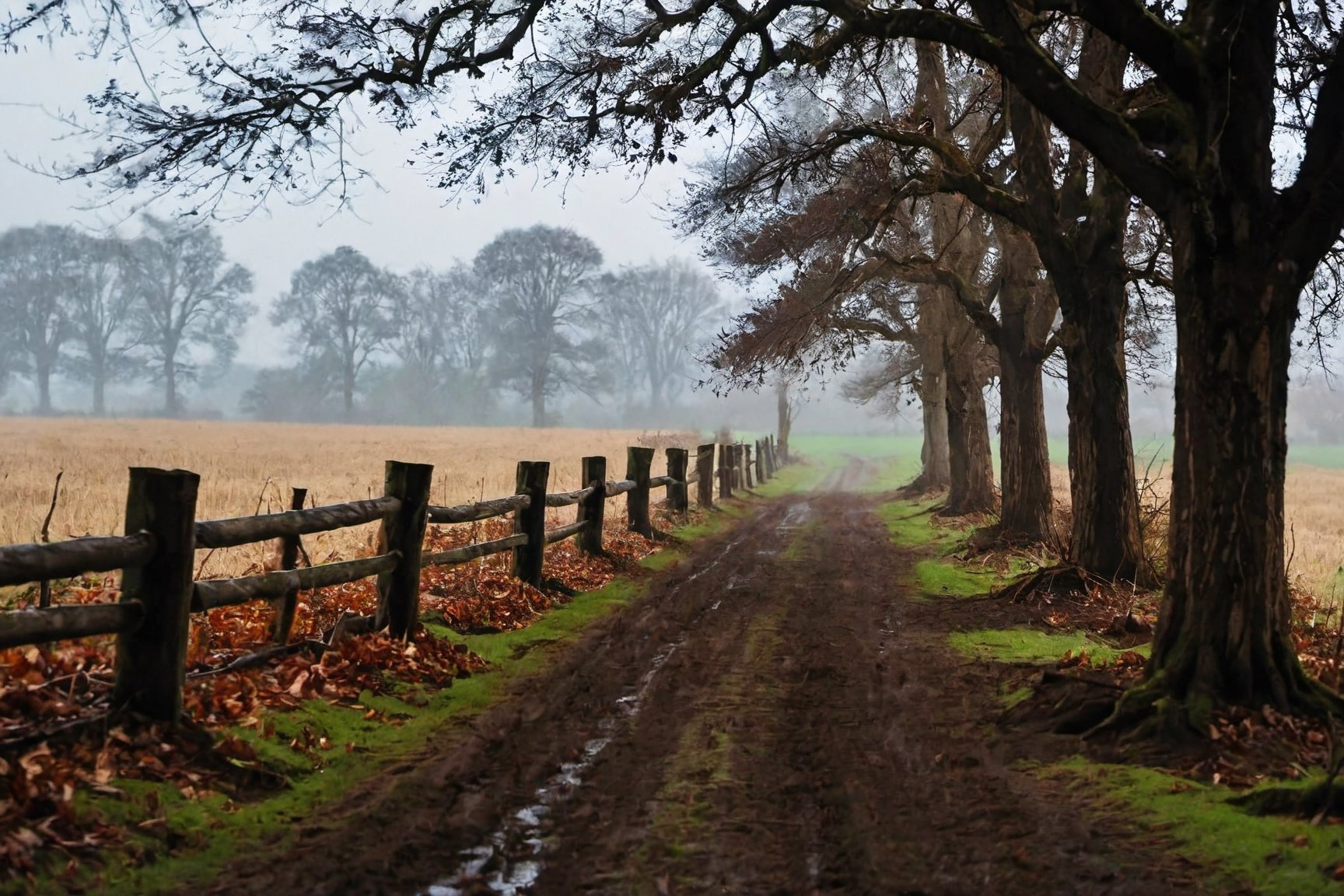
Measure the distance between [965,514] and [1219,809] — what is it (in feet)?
48.8

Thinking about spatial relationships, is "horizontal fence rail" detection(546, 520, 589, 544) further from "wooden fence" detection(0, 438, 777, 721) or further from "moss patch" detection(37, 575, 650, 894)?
"moss patch" detection(37, 575, 650, 894)

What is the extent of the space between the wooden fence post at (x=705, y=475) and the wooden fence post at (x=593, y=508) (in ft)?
26.6

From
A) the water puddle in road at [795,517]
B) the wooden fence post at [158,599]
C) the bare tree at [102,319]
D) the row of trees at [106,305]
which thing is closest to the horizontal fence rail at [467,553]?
the wooden fence post at [158,599]

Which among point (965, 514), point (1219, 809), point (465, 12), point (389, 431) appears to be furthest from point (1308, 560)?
point (389, 431)

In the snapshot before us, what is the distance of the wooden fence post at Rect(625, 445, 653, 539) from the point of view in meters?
14.6

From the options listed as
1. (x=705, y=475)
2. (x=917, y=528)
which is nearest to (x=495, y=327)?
(x=705, y=475)

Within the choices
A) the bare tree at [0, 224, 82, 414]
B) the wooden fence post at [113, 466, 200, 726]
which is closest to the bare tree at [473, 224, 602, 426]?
the bare tree at [0, 224, 82, 414]

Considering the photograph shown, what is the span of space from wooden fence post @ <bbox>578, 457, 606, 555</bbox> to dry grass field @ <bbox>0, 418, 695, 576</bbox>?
5.78ft

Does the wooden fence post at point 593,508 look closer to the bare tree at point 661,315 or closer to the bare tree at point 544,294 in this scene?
the bare tree at point 544,294

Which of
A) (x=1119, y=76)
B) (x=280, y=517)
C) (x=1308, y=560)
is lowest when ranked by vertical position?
(x=1308, y=560)

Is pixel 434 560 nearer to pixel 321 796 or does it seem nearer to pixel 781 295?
pixel 321 796

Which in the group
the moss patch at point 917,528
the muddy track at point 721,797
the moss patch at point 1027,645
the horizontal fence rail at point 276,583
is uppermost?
the horizontal fence rail at point 276,583

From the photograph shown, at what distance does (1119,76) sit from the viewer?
389 inches

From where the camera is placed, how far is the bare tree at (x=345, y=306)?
222 ft
